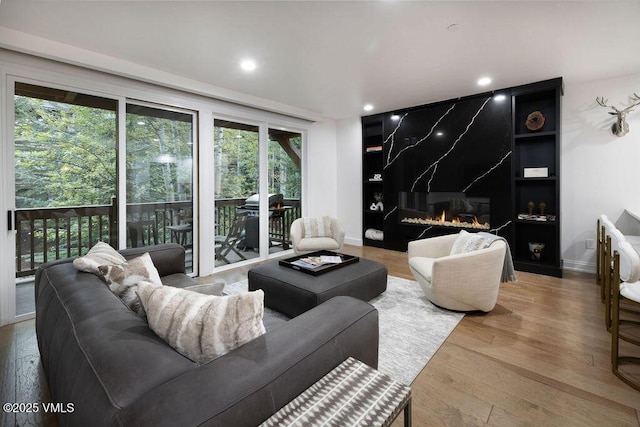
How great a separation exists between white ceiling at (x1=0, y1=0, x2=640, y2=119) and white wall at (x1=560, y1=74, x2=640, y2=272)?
0.23 m

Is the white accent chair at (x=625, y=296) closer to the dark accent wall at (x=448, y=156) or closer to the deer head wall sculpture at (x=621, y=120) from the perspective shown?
the dark accent wall at (x=448, y=156)

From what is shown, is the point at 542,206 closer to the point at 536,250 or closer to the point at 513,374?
the point at 536,250

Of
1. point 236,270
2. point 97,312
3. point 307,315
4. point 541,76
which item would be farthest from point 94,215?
point 541,76

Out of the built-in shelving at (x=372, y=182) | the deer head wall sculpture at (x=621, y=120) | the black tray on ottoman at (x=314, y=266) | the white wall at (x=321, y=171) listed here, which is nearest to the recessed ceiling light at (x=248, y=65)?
the black tray on ottoman at (x=314, y=266)

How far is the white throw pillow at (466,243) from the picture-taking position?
9.51 feet

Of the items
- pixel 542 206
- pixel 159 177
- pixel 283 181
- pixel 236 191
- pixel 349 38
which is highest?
pixel 349 38

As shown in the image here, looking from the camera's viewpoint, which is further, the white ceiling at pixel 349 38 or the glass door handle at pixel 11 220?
the glass door handle at pixel 11 220

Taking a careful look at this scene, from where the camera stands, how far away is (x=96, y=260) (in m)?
1.77

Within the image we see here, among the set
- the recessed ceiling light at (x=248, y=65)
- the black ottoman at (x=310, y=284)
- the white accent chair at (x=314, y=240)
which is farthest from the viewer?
the white accent chair at (x=314, y=240)

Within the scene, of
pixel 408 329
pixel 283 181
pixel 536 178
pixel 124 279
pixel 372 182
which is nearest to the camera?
pixel 124 279

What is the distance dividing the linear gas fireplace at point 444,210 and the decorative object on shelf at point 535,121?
1.12 m

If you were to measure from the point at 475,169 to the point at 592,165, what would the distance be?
1.35 metres

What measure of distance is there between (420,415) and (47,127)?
3.87 meters

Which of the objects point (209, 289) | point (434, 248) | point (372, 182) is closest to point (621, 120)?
point (434, 248)
